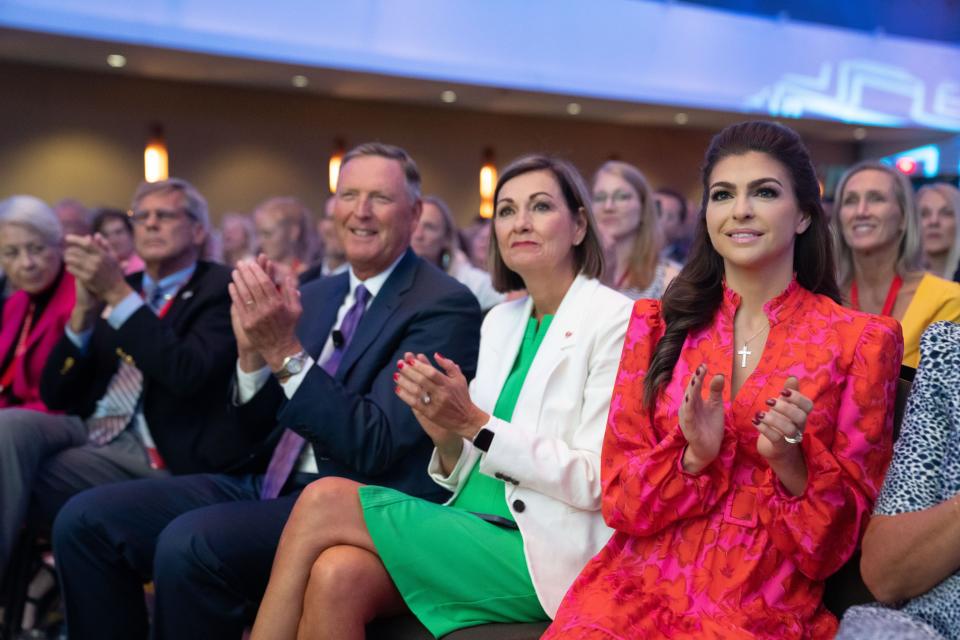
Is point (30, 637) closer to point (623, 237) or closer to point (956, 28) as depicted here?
point (623, 237)

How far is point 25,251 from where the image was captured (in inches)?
131

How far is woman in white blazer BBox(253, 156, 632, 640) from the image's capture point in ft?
6.16

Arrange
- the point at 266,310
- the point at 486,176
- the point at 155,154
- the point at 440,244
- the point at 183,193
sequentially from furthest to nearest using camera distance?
the point at 486,176, the point at 155,154, the point at 440,244, the point at 183,193, the point at 266,310

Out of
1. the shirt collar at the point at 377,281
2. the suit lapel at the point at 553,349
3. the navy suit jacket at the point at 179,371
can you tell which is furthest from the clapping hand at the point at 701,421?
the navy suit jacket at the point at 179,371

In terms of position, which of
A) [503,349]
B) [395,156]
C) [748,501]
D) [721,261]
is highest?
[395,156]

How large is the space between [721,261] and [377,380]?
909 millimetres

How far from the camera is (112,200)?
10922mm

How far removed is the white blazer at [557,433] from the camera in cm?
192

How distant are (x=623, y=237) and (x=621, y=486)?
2409 mm

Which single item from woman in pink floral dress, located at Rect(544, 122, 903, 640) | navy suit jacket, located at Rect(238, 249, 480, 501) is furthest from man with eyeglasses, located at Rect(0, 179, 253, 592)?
woman in pink floral dress, located at Rect(544, 122, 903, 640)

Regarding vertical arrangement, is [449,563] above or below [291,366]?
below

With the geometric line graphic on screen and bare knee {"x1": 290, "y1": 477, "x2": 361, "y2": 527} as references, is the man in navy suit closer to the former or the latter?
bare knee {"x1": 290, "y1": 477, "x2": 361, "y2": 527}

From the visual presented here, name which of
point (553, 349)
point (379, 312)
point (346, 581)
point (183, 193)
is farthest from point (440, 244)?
point (346, 581)

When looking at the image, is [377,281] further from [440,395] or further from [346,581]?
[346,581]
